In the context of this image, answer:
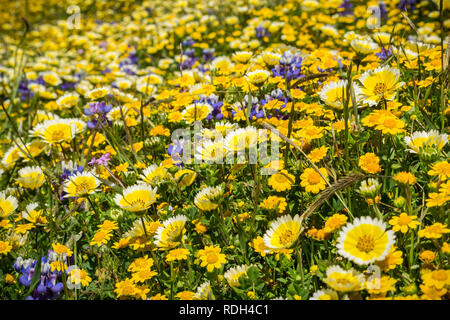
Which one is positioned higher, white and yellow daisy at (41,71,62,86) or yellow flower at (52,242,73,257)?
white and yellow daisy at (41,71,62,86)

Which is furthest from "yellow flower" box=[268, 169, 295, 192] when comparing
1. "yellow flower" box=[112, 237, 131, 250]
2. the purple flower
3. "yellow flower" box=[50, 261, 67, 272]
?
the purple flower

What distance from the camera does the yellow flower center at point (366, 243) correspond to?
1326mm

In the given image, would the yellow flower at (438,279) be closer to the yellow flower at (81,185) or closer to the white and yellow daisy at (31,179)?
the yellow flower at (81,185)

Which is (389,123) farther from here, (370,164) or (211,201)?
(211,201)

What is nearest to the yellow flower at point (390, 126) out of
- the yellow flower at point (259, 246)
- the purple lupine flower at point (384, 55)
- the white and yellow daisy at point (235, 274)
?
the yellow flower at point (259, 246)

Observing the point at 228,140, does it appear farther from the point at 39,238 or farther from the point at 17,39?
the point at 17,39

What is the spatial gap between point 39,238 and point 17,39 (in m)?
7.90

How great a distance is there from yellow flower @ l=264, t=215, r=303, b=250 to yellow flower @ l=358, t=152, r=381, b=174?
45 cm

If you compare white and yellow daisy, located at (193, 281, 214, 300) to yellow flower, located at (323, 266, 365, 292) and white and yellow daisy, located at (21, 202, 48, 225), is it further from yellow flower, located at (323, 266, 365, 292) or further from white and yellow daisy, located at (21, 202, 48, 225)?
white and yellow daisy, located at (21, 202, 48, 225)

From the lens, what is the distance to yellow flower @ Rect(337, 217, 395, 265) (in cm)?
129

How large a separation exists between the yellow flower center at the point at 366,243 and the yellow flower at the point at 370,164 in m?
0.40

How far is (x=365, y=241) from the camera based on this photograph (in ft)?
4.41

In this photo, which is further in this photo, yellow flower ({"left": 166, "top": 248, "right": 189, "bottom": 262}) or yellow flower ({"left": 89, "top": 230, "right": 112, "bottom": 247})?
yellow flower ({"left": 89, "top": 230, "right": 112, "bottom": 247})
